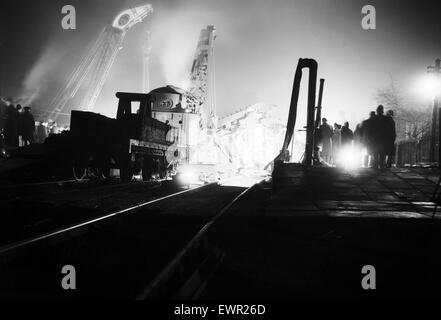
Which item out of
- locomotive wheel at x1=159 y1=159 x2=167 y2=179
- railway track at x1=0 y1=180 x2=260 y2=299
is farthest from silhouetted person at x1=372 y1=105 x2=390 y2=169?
locomotive wheel at x1=159 y1=159 x2=167 y2=179

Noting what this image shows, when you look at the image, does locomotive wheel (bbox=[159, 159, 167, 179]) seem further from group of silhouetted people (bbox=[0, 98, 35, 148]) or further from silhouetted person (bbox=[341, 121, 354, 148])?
silhouetted person (bbox=[341, 121, 354, 148])

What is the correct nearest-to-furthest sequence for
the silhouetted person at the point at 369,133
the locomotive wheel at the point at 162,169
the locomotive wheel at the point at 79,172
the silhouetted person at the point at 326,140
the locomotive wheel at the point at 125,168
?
the silhouetted person at the point at 369,133 < the locomotive wheel at the point at 79,172 < the locomotive wheel at the point at 125,168 < the silhouetted person at the point at 326,140 < the locomotive wheel at the point at 162,169

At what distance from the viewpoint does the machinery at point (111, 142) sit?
1028 centimetres

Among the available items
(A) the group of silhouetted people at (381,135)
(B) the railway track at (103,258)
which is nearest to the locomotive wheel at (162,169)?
(A) the group of silhouetted people at (381,135)

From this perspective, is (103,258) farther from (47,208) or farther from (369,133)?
(369,133)

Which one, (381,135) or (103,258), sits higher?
(381,135)

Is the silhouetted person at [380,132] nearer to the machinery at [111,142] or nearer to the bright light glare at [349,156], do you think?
the bright light glare at [349,156]

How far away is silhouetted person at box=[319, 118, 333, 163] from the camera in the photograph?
42.4 feet

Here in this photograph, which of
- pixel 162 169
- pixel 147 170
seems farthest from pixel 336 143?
pixel 147 170

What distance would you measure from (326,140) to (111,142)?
8.52 metres

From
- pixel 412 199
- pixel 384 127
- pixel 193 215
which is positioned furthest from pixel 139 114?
pixel 412 199

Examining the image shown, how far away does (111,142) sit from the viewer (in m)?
11.0

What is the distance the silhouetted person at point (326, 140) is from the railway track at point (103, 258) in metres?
9.58
